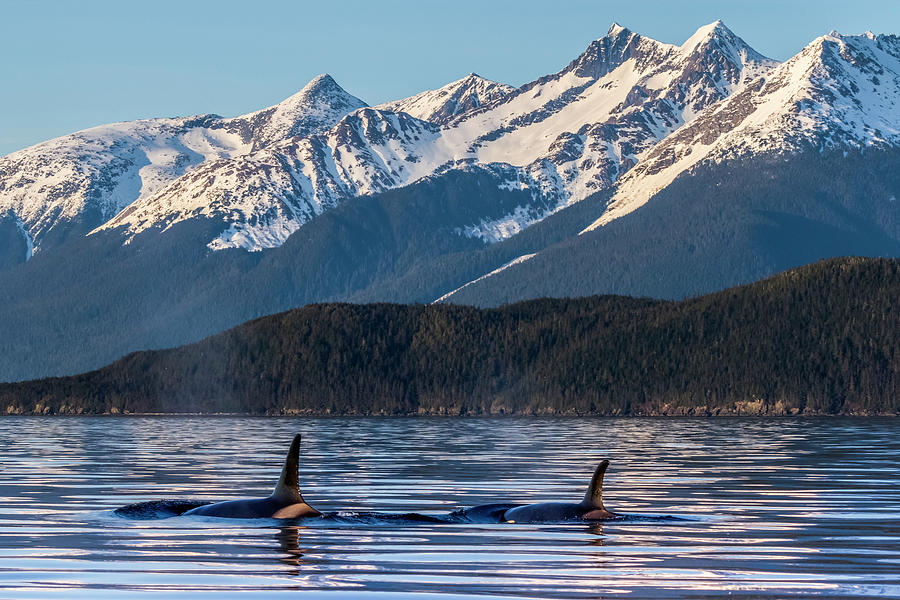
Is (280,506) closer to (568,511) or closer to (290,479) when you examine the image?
(290,479)

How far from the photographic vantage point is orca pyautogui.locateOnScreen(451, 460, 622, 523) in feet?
152

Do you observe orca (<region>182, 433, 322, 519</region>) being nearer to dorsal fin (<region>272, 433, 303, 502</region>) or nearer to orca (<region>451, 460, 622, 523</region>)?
dorsal fin (<region>272, 433, 303, 502</region>)

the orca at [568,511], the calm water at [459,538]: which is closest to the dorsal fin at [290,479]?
the calm water at [459,538]

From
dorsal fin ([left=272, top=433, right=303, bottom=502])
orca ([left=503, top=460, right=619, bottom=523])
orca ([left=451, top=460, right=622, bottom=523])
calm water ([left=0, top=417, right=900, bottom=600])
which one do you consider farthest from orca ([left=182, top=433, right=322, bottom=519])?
orca ([left=503, top=460, right=619, bottom=523])

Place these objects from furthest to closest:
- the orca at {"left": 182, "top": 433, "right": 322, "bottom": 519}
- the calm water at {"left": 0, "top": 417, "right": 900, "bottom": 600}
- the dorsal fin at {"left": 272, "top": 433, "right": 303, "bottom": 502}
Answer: the orca at {"left": 182, "top": 433, "right": 322, "bottom": 519} < the dorsal fin at {"left": 272, "top": 433, "right": 303, "bottom": 502} < the calm water at {"left": 0, "top": 417, "right": 900, "bottom": 600}

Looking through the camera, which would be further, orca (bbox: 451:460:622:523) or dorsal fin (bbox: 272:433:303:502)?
orca (bbox: 451:460:622:523)

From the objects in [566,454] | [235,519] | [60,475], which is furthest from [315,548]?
[566,454]

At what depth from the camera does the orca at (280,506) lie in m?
44.1

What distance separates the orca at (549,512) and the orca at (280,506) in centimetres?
457

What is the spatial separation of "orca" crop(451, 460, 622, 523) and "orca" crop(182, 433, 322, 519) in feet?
15.0

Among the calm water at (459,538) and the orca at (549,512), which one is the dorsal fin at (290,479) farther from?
the orca at (549,512)

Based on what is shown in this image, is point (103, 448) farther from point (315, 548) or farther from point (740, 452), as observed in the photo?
point (315, 548)

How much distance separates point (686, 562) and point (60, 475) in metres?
45.1

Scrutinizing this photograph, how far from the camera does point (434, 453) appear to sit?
10794cm
